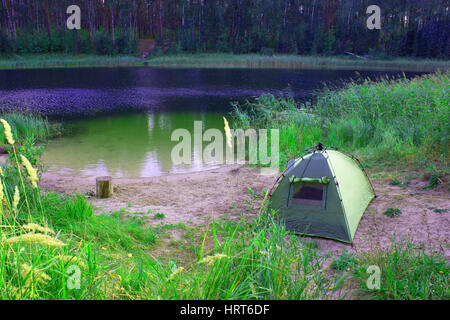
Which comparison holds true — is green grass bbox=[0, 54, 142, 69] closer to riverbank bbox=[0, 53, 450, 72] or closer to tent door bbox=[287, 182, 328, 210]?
riverbank bbox=[0, 53, 450, 72]

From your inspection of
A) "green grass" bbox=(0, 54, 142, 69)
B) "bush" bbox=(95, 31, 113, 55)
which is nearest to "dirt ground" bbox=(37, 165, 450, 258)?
"green grass" bbox=(0, 54, 142, 69)

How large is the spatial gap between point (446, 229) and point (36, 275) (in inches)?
187

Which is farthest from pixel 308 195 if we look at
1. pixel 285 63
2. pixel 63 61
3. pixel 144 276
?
pixel 63 61

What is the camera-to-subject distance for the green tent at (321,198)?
5.20 meters

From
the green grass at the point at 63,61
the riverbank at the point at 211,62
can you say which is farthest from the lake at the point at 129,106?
→ the riverbank at the point at 211,62

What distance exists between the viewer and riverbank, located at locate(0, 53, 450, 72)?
37684 millimetres

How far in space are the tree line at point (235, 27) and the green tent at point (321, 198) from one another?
4311 cm

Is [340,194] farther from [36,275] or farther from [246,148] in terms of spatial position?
[246,148]

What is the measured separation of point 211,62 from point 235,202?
37578 millimetres

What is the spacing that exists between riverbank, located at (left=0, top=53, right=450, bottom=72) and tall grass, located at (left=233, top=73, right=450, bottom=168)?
27.0 metres

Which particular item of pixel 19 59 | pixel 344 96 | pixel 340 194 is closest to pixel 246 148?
pixel 344 96

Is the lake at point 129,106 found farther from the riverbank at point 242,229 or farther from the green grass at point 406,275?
the green grass at point 406,275

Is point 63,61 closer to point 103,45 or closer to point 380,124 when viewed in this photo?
point 103,45

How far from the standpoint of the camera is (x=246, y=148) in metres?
11.1
